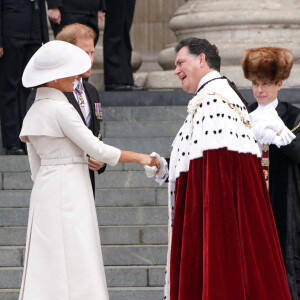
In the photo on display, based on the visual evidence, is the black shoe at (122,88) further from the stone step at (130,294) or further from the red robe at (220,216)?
the red robe at (220,216)

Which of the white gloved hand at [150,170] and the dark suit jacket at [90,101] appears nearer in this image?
the white gloved hand at [150,170]

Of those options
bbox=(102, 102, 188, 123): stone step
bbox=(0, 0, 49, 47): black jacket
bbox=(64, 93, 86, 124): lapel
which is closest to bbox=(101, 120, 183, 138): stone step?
bbox=(102, 102, 188, 123): stone step

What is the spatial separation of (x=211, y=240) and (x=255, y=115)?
110 cm

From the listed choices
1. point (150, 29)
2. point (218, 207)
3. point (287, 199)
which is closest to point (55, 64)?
point (218, 207)

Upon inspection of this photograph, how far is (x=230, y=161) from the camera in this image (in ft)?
19.6

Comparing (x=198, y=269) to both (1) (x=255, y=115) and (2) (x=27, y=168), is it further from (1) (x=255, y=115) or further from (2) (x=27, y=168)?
(2) (x=27, y=168)

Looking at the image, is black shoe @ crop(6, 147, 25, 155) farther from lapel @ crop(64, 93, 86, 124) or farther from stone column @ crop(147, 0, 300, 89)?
lapel @ crop(64, 93, 86, 124)

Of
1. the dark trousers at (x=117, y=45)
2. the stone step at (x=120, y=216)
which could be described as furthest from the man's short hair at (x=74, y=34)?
the dark trousers at (x=117, y=45)

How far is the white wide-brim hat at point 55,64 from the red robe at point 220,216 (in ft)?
2.28

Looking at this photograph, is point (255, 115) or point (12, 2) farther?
point (12, 2)

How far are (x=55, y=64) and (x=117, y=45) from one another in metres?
5.37

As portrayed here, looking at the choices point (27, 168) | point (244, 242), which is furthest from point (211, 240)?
point (27, 168)

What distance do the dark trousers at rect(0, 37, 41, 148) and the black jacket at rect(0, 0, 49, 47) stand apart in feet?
0.19

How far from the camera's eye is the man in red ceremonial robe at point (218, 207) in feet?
19.4
